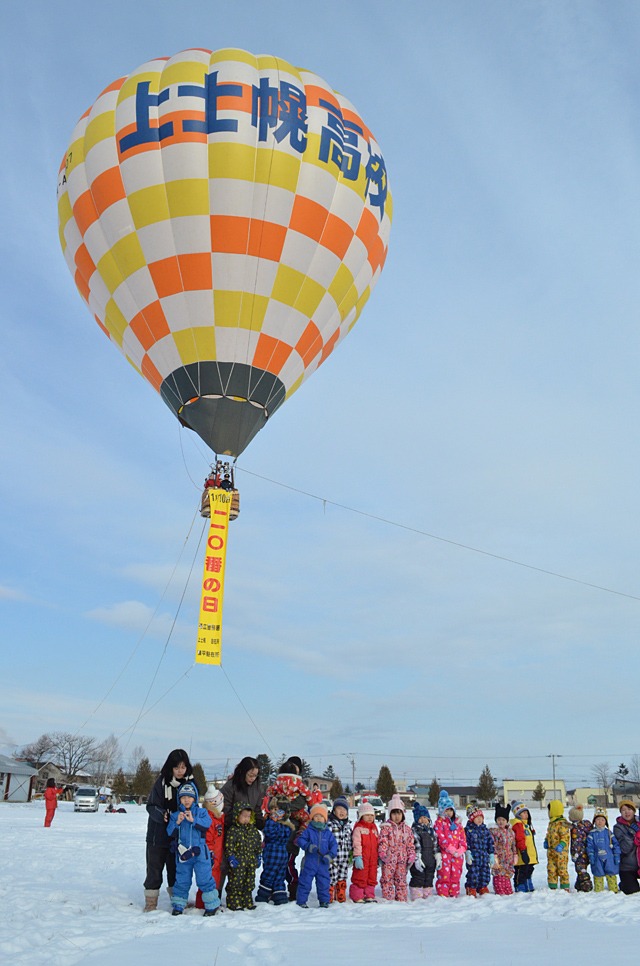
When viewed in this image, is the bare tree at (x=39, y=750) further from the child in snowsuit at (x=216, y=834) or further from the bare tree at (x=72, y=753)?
the child in snowsuit at (x=216, y=834)

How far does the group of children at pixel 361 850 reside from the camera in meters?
6.54

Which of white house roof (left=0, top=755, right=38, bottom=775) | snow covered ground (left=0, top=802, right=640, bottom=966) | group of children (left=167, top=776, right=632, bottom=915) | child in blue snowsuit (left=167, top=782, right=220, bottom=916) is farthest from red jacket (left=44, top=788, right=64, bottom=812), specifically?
white house roof (left=0, top=755, right=38, bottom=775)

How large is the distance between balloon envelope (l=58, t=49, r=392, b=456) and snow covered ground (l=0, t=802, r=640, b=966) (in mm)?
8478

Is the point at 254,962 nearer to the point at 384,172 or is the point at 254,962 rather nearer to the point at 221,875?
the point at 221,875

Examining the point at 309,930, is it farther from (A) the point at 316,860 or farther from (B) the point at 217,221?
(B) the point at 217,221

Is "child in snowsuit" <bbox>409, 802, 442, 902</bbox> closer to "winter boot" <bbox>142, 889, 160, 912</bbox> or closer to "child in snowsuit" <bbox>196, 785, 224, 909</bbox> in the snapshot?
"child in snowsuit" <bbox>196, 785, 224, 909</bbox>

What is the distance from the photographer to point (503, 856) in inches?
329

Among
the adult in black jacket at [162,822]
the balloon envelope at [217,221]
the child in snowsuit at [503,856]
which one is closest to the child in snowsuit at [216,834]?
the adult in black jacket at [162,822]

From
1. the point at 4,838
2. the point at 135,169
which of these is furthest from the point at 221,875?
the point at 135,169

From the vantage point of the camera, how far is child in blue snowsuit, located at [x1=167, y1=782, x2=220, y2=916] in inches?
248

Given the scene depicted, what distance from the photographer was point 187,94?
43.6 ft

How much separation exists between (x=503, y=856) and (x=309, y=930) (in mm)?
3472

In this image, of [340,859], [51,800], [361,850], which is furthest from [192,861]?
[51,800]

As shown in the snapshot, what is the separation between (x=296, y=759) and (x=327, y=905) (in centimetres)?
151
